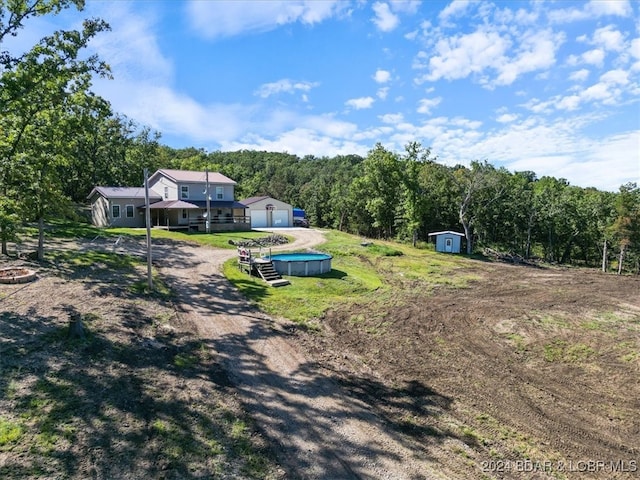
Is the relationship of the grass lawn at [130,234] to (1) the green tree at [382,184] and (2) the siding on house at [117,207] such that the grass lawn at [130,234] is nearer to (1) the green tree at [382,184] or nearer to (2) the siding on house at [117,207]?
(2) the siding on house at [117,207]

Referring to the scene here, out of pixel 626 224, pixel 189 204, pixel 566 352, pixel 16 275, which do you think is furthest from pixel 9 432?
pixel 626 224

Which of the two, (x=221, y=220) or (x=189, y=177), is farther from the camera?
(x=189, y=177)

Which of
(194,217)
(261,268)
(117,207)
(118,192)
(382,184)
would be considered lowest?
(261,268)

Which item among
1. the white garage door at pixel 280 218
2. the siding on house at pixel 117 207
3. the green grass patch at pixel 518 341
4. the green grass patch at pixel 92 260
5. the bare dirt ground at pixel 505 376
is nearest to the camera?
the bare dirt ground at pixel 505 376

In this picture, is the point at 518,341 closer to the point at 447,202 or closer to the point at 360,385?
the point at 360,385

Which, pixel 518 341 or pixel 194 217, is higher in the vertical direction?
pixel 194 217

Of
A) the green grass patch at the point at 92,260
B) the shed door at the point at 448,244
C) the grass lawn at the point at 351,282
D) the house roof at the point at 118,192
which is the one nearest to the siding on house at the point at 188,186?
the house roof at the point at 118,192

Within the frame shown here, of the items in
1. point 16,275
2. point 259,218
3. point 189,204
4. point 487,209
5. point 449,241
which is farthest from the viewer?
point 259,218

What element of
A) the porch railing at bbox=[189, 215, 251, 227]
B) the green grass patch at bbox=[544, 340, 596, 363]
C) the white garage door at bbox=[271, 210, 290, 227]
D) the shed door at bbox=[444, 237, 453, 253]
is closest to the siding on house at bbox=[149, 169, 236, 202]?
the porch railing at bbox=[189, 215, 251, 227]
